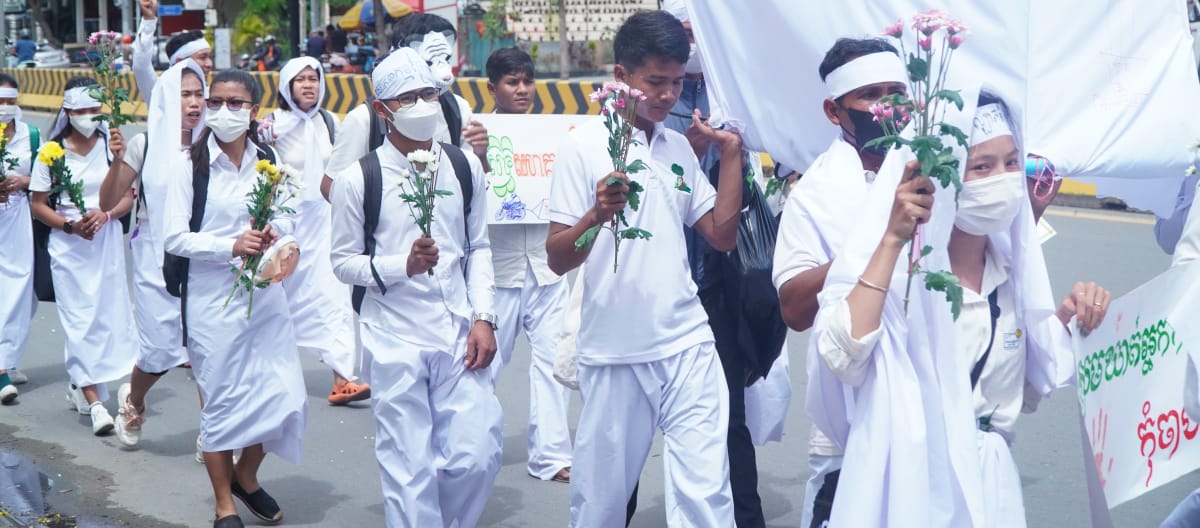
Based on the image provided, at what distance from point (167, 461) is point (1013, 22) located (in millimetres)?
4506

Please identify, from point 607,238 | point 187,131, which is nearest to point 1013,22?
point 607,238

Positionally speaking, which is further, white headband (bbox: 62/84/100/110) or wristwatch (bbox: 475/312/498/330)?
white headband (bbox: 62/84/100/110)

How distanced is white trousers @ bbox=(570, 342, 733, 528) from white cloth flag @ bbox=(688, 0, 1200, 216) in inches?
30.1

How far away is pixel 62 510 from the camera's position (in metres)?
6.26

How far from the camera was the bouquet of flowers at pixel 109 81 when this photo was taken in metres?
7.32

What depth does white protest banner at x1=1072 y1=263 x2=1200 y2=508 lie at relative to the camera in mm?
3850

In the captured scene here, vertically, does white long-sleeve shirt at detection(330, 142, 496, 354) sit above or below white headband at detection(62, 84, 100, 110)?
below

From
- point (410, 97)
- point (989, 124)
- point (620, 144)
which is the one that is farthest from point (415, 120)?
point (989, 124)

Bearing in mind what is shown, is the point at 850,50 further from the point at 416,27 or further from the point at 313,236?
the point at 313,236

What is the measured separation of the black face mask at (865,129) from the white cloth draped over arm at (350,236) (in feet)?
5.83

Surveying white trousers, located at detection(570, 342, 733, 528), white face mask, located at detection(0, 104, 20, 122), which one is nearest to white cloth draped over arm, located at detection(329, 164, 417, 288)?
white trousers, located at detection(570, 342, 733, 528)

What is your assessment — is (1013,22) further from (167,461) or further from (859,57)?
(167,461)

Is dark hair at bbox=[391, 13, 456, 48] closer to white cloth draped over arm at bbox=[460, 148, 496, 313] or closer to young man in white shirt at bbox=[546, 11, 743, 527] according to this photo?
white cloth draped over arm at bbox=[460, 148, 496, 313]

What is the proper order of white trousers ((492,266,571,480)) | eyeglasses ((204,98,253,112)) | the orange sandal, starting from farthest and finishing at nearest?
1. the orange sandal
2. white trousers ((492,266,571,480))
3. eyeglasses ((204,98,253,112))
